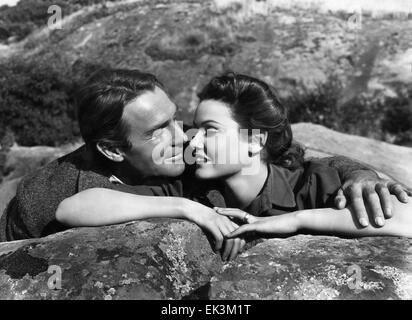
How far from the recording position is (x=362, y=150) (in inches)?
219

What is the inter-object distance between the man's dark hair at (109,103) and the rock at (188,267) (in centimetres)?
86

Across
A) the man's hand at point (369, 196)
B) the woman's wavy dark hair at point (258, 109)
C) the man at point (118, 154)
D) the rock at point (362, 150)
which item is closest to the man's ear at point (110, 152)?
the man at point (118, 154)

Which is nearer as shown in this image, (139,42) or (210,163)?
(210,163)

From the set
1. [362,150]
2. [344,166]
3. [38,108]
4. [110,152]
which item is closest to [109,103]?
[110,152]

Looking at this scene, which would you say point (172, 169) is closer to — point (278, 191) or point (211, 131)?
point (211, 131)

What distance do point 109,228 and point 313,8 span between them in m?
11.7

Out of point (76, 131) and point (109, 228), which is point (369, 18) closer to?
point (76, 131)

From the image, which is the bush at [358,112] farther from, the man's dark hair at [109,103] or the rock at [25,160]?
the man's dark hair at [109,103]

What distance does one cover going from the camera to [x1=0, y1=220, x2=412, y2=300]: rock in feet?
7.14

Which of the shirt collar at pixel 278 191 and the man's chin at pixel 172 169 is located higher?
the man's chin at pixel 172 169

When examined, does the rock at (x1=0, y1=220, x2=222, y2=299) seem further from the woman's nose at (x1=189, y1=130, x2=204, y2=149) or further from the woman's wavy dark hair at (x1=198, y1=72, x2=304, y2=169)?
the woman's wavy dark hair at (x1=198, y1=72, x2=304, y2=169)

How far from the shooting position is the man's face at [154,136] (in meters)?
3.24
